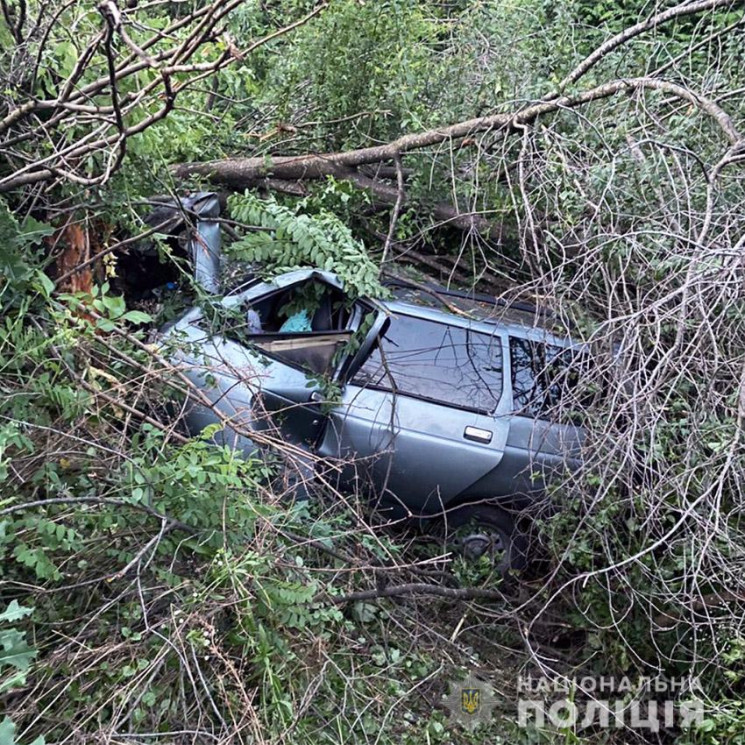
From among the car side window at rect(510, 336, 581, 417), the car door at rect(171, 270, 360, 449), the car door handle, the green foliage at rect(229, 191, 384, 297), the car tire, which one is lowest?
the car tire

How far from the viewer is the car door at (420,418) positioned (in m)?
4.77

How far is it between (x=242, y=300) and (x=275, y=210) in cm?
57

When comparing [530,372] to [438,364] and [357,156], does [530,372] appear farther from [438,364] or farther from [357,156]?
[357,156]

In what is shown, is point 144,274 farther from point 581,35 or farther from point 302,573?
point 581,35

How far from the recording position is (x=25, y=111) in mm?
3336

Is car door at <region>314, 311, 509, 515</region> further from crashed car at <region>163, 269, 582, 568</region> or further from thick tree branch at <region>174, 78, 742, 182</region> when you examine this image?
thick tree branch at <region>174, 78, 742, 182</region>

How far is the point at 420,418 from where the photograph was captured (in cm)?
483

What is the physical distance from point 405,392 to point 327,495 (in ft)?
3.01

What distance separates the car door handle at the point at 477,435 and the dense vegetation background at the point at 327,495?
68cm

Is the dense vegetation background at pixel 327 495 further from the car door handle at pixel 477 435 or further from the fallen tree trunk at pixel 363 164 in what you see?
the car door handle at pixel 477 435

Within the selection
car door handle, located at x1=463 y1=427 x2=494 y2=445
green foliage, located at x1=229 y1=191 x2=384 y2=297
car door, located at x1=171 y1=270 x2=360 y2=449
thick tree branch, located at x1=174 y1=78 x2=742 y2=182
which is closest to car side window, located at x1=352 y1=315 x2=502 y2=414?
car door handle, located at x1=463 y1=427 x2=494 y2=445

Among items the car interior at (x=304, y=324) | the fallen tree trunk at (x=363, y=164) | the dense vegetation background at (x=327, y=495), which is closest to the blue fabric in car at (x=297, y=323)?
the car interior at (x=304, y=324)

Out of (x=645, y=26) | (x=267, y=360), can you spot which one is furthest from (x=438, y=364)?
(x=645, y=26)

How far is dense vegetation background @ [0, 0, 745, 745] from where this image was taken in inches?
118
